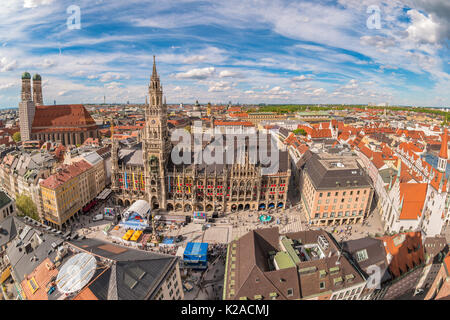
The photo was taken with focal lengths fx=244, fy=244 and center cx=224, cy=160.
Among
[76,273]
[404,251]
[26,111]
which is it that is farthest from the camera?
[26,111]

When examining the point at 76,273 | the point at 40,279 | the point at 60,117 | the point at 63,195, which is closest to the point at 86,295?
the point at 76,273

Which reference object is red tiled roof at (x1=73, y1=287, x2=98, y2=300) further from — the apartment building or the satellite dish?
the apartment building

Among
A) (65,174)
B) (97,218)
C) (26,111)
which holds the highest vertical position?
(26,111)

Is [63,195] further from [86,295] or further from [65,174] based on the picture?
[86,295]

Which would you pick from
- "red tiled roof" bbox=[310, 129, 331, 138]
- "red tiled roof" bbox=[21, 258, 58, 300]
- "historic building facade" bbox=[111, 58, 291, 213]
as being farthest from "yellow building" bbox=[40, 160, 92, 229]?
"red tiled roof" bbox=[310, 129, 331, 138]

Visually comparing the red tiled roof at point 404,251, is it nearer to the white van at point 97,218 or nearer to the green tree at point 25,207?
the white van at point 97,218
